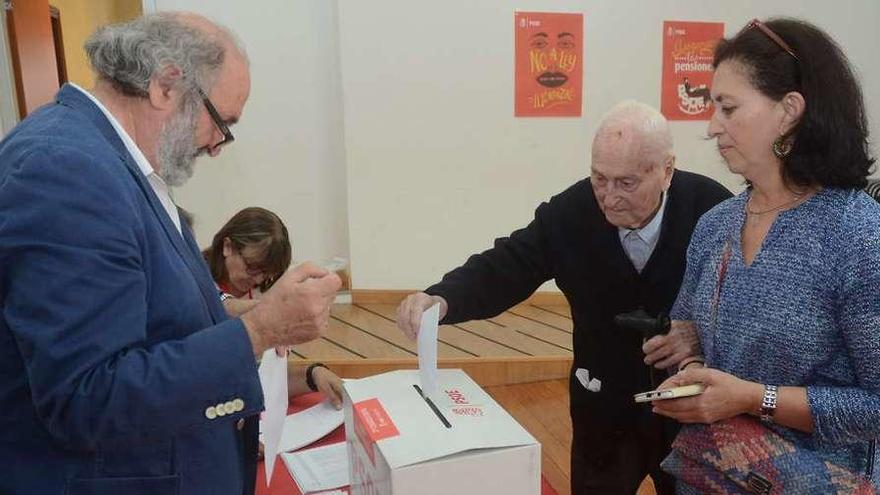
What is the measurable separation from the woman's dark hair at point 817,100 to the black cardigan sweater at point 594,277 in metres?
0.51

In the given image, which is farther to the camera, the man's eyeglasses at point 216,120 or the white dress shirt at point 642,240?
the white dress shirt at point 642,240

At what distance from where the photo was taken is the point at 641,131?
1.43 m

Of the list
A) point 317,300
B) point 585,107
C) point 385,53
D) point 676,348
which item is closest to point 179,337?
point 317,300

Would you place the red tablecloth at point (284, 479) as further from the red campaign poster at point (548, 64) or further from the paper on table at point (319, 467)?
the red campaign poster at point (548, 64)

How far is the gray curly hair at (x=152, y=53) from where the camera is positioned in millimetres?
896

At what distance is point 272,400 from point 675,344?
762mm

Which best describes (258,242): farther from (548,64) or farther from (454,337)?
(548,64)

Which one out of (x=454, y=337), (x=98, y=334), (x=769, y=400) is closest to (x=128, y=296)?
(x=98, y=334)

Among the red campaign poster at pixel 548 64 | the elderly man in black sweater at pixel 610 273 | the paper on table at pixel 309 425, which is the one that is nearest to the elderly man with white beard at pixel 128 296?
the paper on table at pixel 309 425

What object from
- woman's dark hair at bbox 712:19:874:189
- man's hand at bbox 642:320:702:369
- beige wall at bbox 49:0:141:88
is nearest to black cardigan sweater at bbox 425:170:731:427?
man's hand at bbox 642:320:702:369

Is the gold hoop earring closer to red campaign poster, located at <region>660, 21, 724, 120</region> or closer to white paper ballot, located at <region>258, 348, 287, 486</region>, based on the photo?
white paper ballot, located at <region>258, 348, 287, 486</region>

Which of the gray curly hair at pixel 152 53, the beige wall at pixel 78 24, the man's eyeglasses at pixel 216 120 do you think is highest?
the beige wall at pixel 78 24

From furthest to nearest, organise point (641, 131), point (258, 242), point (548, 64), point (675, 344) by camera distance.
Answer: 1. point (548, 64)
2. point (258, 242)
3. point (641, 131)
4. point (675, 344)

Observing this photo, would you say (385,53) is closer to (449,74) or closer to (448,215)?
(449,74)
